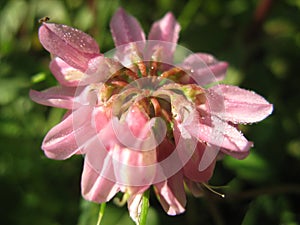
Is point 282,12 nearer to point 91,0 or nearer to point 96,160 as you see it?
point 91,0

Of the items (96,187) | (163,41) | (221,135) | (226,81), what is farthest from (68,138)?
(226,81)

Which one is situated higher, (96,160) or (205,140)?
(205,140)

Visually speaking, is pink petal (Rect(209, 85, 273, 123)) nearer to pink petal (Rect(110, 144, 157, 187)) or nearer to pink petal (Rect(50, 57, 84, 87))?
pink petal (Rect(110, 144, 157, 187))

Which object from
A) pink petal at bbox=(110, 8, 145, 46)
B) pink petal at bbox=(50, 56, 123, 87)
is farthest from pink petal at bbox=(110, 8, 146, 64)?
pink petal at bbox=(50, 56, 123, 87)

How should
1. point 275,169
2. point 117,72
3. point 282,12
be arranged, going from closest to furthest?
1. point 117,72
2. point 275,169
3. point 282,12

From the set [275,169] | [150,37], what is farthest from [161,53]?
[275,169]
